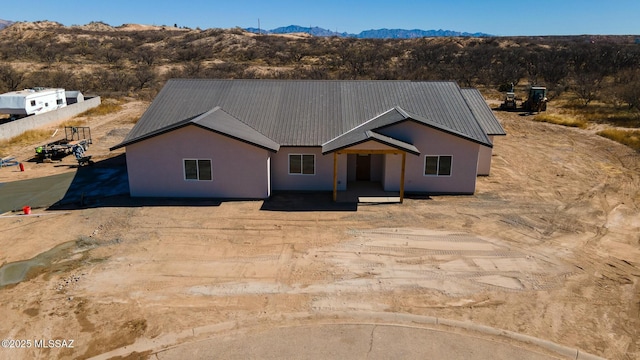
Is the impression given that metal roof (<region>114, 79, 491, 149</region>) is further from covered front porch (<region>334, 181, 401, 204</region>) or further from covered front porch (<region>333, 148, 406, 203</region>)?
covered front porch (<region>334, 181, 401, 204</region>)

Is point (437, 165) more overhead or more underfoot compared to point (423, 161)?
more underfoot

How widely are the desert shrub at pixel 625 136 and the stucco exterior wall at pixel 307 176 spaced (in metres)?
20.3

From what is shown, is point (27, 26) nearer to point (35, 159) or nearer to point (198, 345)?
point (35, 159)

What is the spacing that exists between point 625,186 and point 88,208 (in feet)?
81.7

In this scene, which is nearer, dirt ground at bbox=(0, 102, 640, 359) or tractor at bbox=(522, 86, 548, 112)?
dirt ground at bbox=(0, 102, 640, 359)

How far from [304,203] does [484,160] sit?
1015cm

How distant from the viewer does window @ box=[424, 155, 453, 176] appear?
20.8 metres

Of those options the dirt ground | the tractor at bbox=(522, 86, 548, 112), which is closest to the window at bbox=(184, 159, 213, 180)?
the dirt ground

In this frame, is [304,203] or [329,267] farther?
[304,203]

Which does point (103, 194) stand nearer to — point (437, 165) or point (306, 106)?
point (306, 106)

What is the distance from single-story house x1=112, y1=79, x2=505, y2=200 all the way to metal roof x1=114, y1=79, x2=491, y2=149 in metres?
0.05

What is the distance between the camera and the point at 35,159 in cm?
2652

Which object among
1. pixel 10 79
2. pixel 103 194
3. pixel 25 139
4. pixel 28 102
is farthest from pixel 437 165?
pixel 10 79

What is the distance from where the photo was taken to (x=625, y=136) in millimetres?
30453
